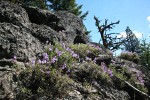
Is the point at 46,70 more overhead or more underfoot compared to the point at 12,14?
more underfoot

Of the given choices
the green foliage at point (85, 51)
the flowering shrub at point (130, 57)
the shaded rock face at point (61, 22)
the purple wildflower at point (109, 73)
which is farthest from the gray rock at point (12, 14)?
the flowering shrub at point (130, 57)

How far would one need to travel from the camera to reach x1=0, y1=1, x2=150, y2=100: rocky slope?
250 inches

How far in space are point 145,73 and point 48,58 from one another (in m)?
6.41

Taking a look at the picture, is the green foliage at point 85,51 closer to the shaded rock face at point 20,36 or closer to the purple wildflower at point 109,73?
the shaded rock face at point 20,36

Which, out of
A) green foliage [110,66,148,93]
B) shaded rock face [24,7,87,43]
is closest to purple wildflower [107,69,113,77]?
green foliage [110,66,148,93]

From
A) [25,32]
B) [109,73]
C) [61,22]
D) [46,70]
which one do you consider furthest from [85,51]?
[46,70]

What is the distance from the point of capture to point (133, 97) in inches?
351

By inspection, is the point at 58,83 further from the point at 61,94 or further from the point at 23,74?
the point at 23,74

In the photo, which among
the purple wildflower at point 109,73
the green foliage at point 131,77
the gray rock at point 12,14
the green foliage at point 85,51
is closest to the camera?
the gray rock at point 12,14

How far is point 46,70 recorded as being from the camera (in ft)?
23.0

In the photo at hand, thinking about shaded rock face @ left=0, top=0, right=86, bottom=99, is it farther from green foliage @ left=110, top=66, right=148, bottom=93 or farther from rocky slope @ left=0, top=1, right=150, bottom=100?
green foliage @ left=110, top=66, right=148, bottom=93

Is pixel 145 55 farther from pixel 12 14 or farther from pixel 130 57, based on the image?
pixel 12 14

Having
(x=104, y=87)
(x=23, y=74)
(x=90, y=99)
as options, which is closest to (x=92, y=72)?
(x=104, y=87)

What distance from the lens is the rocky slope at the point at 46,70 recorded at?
6348mm
